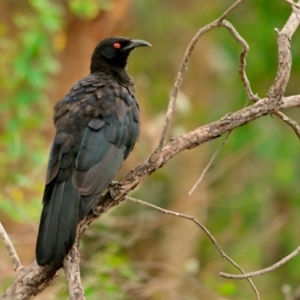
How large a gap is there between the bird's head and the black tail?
4.88 feet

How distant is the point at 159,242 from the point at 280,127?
243cm

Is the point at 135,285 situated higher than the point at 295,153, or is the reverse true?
the point at 295,153

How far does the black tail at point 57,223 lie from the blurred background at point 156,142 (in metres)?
2.31

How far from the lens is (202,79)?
10.1 m

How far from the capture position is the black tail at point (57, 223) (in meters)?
3.22

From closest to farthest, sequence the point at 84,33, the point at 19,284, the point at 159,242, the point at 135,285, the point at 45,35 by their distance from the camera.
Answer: the point at 19,284
the point at 135,285
the point at 45,35
the point at 84,33
the point at 159,242

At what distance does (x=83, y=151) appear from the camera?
380cm

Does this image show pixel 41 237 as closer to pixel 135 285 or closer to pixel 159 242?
pixel 135 285

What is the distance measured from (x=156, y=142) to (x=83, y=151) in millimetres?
3811

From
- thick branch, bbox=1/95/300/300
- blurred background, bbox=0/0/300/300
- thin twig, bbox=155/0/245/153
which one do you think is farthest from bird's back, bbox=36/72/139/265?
blurred background, bbox=0/0/300/300

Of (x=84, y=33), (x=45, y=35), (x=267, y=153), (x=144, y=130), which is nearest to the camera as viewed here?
(x=45, y=35)

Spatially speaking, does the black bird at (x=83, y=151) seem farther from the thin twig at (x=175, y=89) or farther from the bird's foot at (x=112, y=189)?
the thin twig at (x=175, y=89)

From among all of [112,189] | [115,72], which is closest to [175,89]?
[112,189]

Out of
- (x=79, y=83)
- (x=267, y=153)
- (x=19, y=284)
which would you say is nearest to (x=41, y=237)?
(x=19, y=284)
